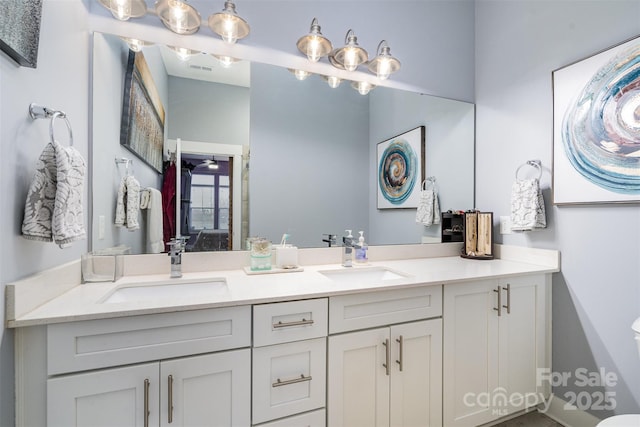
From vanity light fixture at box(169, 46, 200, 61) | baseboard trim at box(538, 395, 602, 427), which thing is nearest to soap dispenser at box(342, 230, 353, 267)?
vanity light fixture at box(169, 46, 200, 61)

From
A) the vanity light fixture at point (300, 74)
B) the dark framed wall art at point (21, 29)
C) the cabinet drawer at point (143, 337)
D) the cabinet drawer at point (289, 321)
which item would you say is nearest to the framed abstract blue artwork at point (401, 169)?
the vanity light fixture at point (300, 74)

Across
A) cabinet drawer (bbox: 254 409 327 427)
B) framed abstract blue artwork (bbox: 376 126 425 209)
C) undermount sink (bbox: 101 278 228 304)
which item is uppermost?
framed abstract blue artwork (bbox: 376 126 425 209)

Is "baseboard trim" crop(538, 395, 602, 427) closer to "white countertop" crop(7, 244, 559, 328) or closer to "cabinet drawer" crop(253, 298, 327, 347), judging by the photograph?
"white countertop" crop(7, 244, 559, 328)

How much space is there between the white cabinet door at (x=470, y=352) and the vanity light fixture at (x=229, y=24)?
5.59 feet

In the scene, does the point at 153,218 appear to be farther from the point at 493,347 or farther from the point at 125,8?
the point at 493,347

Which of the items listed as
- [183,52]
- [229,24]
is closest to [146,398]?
[183,52]

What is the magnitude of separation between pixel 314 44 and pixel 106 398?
1.87m

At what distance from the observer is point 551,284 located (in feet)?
5.69

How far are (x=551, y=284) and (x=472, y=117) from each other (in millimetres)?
1281

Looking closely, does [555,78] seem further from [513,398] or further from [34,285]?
[34,285]

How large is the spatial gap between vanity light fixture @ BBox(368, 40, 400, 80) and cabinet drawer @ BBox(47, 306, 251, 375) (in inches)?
65.4

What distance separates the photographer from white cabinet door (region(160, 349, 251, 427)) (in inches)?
38.6

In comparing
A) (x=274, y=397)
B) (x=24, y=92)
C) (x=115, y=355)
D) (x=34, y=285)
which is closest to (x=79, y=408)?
(x=115, y=355)

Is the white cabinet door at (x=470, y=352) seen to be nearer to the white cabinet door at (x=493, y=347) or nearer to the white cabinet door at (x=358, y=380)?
the white cabinet door at (x=493, y=347)
